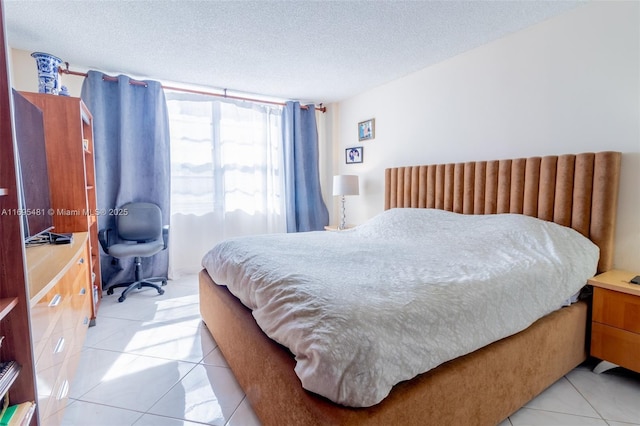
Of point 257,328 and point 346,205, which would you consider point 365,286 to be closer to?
point 257,328

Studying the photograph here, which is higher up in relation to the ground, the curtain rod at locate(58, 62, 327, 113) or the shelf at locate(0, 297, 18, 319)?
the curtain rod at locate(58, 62, 327, 113)

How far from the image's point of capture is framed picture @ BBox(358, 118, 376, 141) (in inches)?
156

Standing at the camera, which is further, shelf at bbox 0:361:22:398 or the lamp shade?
the lamp shade

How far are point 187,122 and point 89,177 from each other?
4.20ft

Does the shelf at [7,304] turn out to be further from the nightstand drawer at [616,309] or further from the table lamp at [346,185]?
the table lamp at [346,185]

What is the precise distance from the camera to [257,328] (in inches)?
58.8

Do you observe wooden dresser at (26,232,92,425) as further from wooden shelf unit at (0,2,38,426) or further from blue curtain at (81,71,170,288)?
blue curtain at (81,71,170,288)

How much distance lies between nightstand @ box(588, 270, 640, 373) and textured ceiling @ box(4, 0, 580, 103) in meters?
1.87

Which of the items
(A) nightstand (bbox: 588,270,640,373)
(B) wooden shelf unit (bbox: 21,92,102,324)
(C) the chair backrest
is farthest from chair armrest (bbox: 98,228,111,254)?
(A) nightstand (bbox: 588,270,640,373)

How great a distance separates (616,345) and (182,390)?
248 centimetres

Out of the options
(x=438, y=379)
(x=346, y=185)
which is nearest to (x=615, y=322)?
(x=438, y=379)

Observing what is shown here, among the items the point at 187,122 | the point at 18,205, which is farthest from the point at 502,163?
the point at 187,122

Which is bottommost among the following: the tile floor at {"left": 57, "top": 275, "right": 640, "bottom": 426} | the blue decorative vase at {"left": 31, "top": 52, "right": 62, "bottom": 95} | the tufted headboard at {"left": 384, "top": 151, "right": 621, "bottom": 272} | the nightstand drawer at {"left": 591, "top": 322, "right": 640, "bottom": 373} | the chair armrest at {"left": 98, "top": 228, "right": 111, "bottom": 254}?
the tile floor at {"left": 57, "top": 275, "right": 640, "bottom": 426}

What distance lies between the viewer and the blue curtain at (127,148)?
10.8ft
